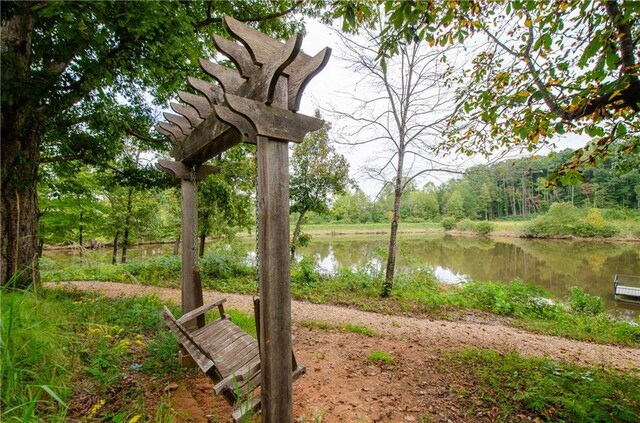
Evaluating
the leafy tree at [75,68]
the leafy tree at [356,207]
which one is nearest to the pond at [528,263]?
the leafy tree at [356,207]

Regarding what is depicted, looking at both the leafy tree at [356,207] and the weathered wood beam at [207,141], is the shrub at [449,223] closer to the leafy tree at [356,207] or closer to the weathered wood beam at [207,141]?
the leafy tree at [356,207]

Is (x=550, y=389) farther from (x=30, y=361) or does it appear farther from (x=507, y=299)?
(x=507, y=299)

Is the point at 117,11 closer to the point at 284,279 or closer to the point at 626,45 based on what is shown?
the point at 284,279

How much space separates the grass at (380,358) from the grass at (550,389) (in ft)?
2.70

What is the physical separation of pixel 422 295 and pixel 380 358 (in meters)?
4.03

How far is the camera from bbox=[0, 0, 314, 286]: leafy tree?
8.73 ft

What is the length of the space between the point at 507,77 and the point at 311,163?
27.4 ft

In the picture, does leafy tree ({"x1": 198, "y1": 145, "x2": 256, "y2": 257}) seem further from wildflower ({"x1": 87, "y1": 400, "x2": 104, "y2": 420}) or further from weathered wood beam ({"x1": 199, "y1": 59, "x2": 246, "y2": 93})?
wildflower ({"x1": 87, "y1": 400, "x2": 104, "y2": 420})

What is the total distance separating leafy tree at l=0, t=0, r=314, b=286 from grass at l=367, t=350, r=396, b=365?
3530mm

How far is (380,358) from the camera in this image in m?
3.51

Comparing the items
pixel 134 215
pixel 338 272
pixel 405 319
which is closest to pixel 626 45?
pixel 405 319

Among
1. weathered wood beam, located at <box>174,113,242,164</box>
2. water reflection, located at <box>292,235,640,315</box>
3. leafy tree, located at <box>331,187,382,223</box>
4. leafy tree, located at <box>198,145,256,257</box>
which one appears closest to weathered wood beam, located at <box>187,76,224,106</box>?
weathered wood beam, located at <box>174,113,242,164</box>

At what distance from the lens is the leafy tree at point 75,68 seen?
2.66 meters

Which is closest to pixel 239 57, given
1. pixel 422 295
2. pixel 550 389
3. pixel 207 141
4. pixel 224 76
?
pixel 224 76
